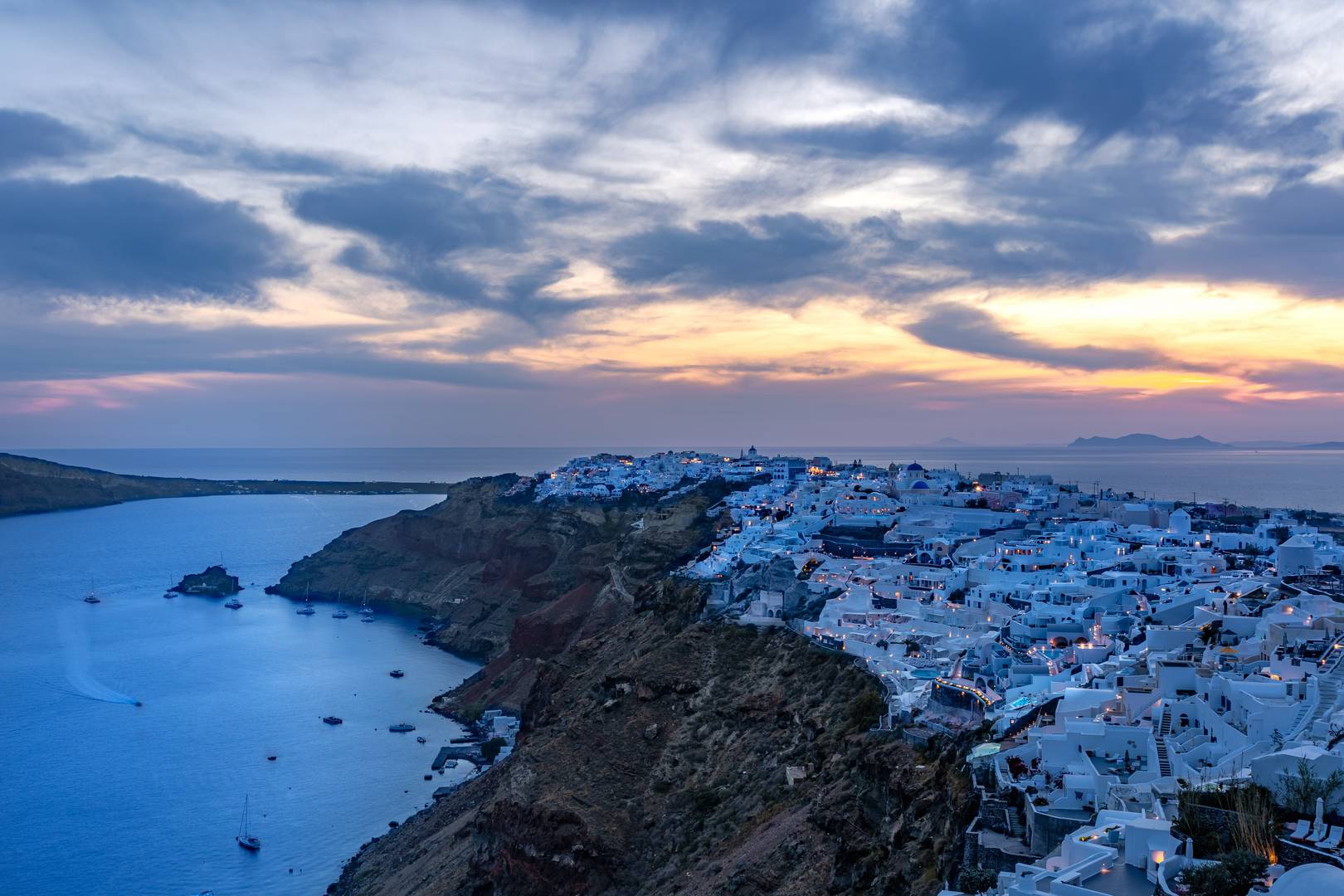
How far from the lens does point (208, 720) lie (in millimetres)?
44312

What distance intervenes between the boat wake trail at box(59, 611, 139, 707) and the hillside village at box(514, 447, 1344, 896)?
27511 mm

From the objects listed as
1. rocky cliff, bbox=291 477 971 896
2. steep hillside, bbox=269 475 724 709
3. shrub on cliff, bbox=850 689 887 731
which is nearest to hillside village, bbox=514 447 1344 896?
shrub on cliff, bbox=850 689 887 731

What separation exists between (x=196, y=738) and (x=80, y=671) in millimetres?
14913

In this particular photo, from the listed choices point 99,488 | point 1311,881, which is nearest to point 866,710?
point 1311,881

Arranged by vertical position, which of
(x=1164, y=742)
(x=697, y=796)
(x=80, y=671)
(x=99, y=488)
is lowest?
(x=80, y=671)

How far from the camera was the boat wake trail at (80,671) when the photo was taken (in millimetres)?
47750

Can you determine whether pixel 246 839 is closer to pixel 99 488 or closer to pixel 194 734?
pixel 194 734

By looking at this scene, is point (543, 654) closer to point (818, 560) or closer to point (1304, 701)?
point (818, 560)

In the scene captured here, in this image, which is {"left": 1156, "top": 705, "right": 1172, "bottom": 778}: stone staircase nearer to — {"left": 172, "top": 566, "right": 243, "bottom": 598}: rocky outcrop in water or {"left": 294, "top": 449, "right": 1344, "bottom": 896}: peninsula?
{"left": 294, "top": 449, "right": 1344, "bottom": 896}: peninsula

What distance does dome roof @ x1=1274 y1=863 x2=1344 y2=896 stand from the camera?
877 centimetres

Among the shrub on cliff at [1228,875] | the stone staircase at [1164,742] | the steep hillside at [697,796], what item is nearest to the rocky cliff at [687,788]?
the steep hillside at [697,796]

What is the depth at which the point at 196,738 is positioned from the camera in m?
41.9

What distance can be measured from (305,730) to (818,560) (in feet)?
72.7

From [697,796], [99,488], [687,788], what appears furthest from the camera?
[99,488]
